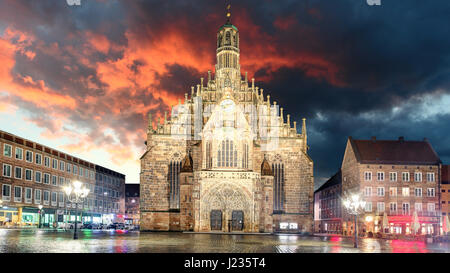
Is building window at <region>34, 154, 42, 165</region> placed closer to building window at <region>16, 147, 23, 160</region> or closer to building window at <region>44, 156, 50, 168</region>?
building window at <region>44, 156, 50, 168</region>

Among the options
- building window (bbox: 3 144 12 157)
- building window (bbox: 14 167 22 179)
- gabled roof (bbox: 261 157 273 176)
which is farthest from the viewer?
building window (bbox: 14 167 22 179)

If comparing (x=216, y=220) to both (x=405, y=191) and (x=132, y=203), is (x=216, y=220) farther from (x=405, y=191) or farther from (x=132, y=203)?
(x=132, y=203)

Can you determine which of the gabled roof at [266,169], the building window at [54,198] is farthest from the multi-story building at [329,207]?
the building window at [54,198]

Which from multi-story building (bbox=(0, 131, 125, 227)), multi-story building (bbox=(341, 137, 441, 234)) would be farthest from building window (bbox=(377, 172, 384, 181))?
multi-story building (bbox=(0, 131, 125, 227))

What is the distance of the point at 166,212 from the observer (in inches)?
2773

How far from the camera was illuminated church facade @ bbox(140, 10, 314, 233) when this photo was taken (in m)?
66.2

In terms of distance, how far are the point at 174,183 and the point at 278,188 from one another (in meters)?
15.0

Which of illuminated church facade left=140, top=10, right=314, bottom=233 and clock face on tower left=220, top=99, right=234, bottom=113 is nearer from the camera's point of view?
illuminated church facade left=140, top=10, right=314, bottom=233

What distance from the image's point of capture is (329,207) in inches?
3912

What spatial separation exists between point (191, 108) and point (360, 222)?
102 ft

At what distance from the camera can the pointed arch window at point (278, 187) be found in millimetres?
71812

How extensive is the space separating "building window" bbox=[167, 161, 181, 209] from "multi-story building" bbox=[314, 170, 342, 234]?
3287cm

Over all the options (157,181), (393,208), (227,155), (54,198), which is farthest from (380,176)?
(54,198)

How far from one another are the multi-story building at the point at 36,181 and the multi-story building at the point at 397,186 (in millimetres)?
47759
